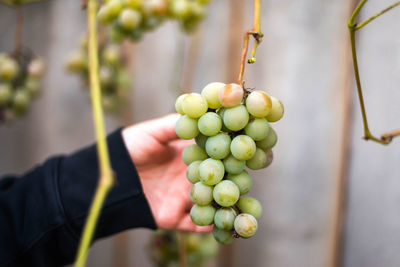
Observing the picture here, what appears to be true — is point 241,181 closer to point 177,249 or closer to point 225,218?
point 225,218

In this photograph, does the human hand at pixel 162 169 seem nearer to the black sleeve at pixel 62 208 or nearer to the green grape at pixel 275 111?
the black sleeve at pixel 62 208

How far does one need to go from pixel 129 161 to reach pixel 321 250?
537mm

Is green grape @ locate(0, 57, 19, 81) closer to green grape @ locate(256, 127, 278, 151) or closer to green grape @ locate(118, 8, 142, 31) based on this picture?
green grape @ locate(118, 8, 142, 31)

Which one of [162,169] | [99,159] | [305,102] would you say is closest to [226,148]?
[99,159]

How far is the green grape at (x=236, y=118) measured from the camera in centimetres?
33

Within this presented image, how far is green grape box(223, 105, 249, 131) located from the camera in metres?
0.33

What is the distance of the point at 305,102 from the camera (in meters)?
0.82

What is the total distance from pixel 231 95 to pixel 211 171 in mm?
79

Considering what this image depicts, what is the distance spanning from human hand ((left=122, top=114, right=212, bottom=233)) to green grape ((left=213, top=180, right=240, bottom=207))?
0.72 feet

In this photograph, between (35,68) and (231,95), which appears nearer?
(231,95)

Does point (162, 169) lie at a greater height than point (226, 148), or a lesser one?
lesser

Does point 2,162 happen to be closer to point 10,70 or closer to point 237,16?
point 10,70

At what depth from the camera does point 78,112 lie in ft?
3.85

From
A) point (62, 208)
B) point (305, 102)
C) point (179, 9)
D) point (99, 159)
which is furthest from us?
point (305, 102)
